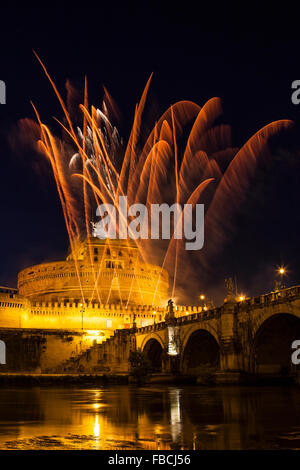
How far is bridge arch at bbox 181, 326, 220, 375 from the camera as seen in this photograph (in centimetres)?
4959

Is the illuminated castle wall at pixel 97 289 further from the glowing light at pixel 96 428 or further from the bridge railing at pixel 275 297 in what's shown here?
the glowing light at pixel 96 428

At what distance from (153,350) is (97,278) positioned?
3173cm

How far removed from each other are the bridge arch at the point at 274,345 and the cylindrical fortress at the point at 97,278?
5515 cm

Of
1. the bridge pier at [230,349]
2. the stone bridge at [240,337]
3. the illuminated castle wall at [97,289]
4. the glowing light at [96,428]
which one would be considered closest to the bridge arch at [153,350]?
the stone bridge at [240,337]

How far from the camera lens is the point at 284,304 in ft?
109

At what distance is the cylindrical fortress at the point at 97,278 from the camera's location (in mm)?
93625

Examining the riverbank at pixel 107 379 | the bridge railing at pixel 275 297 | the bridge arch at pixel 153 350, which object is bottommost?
the riverbank at pixel 107 379

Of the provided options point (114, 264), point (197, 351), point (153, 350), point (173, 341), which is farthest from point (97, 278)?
point (197, 351)

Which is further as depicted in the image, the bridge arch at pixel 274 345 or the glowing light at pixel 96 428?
the bridge arch at pixel 274 345

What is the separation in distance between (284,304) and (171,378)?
16729 millimetres

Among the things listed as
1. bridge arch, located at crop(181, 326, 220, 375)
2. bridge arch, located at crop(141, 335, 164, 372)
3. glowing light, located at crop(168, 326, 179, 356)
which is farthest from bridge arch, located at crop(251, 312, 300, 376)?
bridge arch, located at crop(141, 335, 164, 372)

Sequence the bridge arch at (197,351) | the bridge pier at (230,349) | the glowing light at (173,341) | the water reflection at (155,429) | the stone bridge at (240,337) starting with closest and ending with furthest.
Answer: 1. the water reflection at (155,429)
2. the stone bridge at (240,337)
3. the bridge pier at (230,349)
4. the bridge arch at (197,351)
5. the glowing light at (173,341)

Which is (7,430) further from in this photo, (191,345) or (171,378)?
(191,345)

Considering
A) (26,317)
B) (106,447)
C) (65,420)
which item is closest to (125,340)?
(26,317)
